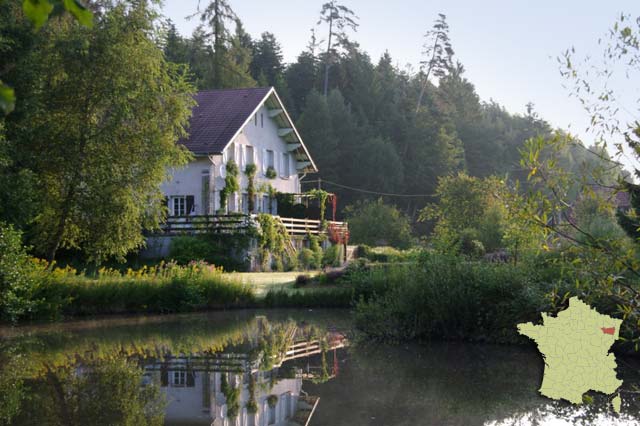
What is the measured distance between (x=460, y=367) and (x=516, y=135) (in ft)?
279

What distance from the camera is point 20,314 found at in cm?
1792

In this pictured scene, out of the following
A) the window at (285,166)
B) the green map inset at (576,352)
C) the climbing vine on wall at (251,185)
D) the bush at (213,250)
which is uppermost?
the window at (285,166)

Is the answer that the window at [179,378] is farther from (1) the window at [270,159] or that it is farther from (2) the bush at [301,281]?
(1) the window at [270,159]

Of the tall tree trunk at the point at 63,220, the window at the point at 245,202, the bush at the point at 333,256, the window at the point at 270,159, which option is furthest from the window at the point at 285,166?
the tall tree trunk at the point at 63,220

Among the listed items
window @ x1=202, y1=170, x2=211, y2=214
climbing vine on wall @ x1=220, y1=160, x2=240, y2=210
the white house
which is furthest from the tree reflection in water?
climbing vine on wall @ x1=220, y1=160, x2=240, y2=210

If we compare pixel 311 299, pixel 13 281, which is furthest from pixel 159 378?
pixel 311 299

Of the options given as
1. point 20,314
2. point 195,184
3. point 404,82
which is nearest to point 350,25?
point 404,82

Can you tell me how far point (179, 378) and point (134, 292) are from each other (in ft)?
31.1

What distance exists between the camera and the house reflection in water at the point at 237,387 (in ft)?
28.6

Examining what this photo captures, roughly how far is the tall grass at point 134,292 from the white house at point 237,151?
39.6ft

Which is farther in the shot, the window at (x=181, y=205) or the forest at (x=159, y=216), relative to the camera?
the window at (x=181, y=205)

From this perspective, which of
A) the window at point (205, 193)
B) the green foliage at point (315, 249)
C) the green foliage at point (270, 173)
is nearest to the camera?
the green foliage at point (315, 249)

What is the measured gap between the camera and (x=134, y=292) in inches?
800

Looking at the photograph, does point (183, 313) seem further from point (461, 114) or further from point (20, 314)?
point (461, 114)
